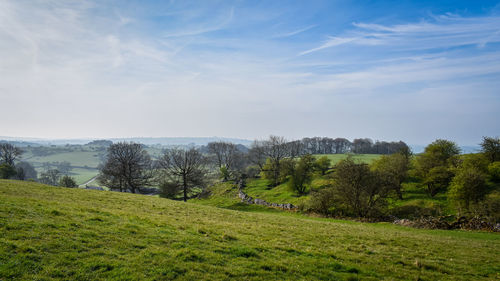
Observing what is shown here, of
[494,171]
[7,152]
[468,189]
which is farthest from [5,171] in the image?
[494,171]

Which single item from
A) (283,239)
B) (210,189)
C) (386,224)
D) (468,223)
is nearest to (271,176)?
(210,189)

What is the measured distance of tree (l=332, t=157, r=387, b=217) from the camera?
32.9m

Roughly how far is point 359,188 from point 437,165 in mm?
21031

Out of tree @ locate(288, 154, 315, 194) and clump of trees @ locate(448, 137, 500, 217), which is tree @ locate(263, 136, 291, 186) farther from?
clump of trees @ locate(448, 137, 500, 217)

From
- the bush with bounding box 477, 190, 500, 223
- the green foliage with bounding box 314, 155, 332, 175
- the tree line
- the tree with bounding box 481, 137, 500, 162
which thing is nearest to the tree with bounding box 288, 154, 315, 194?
the tree line

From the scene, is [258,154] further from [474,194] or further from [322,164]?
[474,194]

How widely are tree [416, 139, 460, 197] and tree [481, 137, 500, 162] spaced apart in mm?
4448

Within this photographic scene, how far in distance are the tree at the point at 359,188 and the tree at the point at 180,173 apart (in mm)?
33708

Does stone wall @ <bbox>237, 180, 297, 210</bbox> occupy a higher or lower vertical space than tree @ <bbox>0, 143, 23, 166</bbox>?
lower

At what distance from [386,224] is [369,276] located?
24160 millimetres

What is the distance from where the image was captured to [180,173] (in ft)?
185

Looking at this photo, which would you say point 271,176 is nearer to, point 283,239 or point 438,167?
point 438,167

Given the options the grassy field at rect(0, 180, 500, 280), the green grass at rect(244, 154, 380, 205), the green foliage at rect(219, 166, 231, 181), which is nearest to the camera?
the grassy field at rect(0, 180, 500, 280)

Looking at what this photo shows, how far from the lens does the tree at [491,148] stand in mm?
40812
